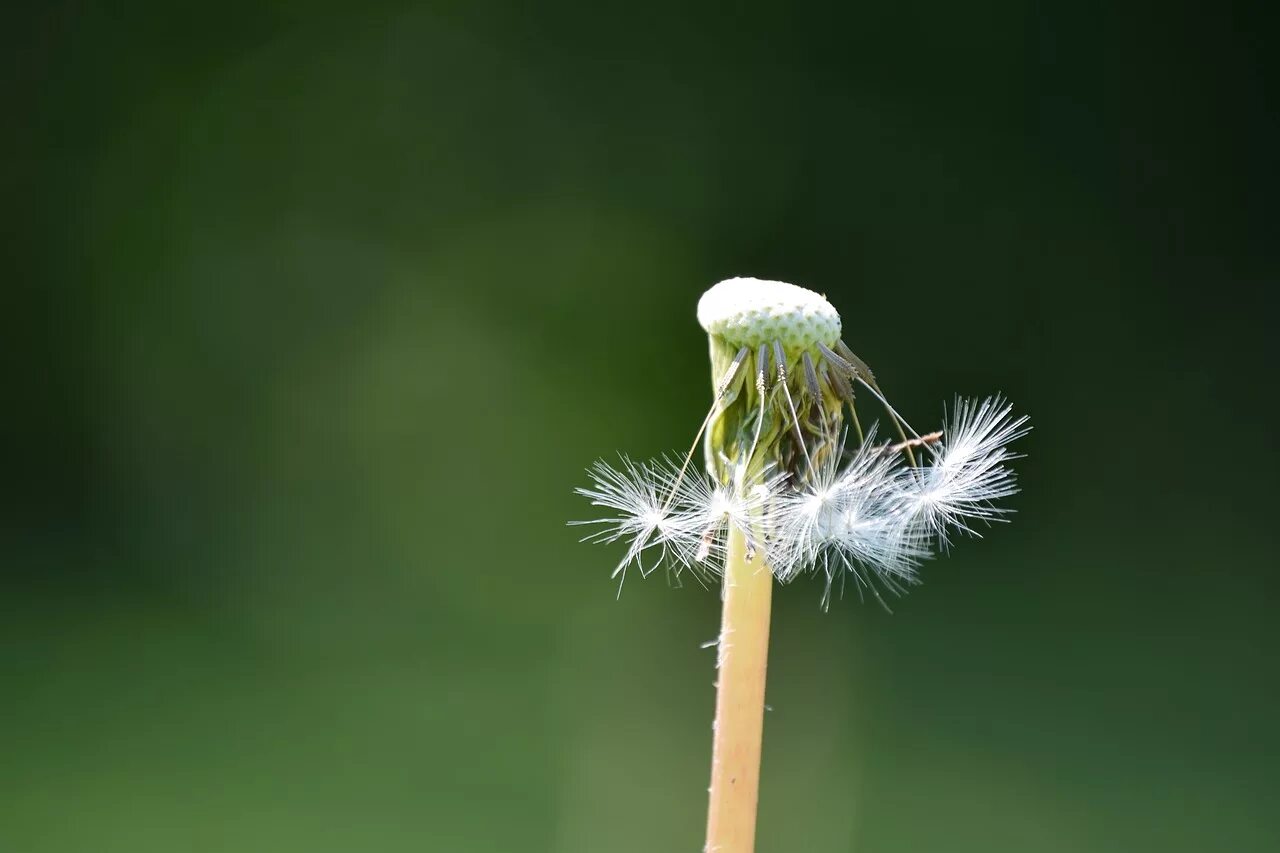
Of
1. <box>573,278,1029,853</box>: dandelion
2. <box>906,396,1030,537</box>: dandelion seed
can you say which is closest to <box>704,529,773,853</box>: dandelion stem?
<box>573,278,1029,853</box>: dandelion

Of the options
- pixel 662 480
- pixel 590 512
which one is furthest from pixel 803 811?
pixel 662 480

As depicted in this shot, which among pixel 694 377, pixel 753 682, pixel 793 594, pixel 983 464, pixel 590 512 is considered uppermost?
pixel 694 377

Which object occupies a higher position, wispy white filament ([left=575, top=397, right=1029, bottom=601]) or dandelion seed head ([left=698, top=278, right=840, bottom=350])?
A: dandelion seed head ([left=698, top=278, right=840, bottom=350])

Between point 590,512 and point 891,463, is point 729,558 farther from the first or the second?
point 590,512

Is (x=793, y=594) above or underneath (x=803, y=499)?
above

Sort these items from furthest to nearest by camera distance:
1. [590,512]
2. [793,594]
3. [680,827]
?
[590,512], [793,594], [680,827]

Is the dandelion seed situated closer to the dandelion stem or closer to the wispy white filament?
the wispy white filament

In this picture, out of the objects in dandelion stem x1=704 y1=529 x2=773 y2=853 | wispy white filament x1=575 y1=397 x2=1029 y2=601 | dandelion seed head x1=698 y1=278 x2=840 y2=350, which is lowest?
dandelion stem x1=704 y1=529 x2=773 y2=853
